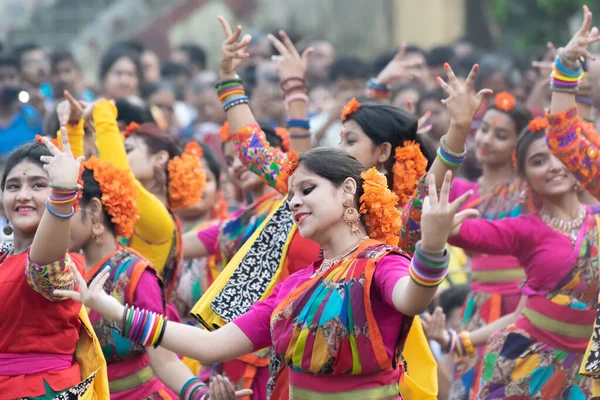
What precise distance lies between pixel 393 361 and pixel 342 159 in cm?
80

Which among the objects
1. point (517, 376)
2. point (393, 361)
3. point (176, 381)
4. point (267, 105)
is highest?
point (393, 361)

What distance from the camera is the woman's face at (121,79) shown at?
1109 centimetres

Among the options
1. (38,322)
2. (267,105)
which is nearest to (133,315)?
(38,322)

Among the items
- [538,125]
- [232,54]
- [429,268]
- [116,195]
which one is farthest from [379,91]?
[429,268]

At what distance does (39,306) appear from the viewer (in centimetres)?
503

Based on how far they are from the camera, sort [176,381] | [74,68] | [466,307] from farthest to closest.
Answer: [74,68] < [466,307] < [176,381]

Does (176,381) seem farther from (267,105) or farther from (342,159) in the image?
(267,105)

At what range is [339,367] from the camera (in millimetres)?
4441

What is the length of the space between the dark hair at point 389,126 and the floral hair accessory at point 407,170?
55 millimetres

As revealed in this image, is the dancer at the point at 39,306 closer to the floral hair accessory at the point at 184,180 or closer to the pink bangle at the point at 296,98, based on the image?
the pink bangle at the point at 296,98

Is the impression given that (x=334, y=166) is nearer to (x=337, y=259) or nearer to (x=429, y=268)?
(x=337, y=259)

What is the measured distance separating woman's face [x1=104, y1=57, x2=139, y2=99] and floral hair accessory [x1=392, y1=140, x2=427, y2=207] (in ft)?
19.2

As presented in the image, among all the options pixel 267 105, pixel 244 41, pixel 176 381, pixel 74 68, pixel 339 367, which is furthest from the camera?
pixel 74 68

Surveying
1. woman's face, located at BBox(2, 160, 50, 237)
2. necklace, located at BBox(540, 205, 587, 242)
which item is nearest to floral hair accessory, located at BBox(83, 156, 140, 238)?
woman's face, located at BBox(2, 160, 50, 237)
